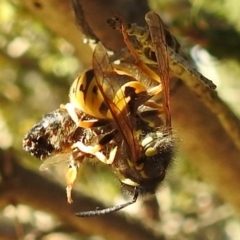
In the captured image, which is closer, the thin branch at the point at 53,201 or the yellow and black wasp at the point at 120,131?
the yellow and black wasp at the point at 120,131

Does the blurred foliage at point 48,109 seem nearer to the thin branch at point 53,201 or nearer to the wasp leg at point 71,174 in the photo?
the thin branch at point 53,201

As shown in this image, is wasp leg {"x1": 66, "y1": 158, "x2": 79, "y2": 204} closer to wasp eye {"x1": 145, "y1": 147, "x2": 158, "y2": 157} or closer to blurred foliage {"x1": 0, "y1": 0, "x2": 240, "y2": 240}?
wasp eye {"x1": 145, "y1": 147, "x2": 158, "y2": 157}

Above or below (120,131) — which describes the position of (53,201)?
below

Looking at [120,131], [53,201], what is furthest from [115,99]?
[53,201]

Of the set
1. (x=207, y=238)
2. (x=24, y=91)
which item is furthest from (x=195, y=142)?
(x=207, y=238)

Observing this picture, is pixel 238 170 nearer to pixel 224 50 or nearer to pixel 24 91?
pixel 224 50

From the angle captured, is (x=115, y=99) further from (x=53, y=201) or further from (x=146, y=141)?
(x=53, y=201)

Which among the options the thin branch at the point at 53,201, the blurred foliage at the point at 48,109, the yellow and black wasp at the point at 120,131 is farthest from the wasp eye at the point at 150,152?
the blurred foliage at the point at 48,109

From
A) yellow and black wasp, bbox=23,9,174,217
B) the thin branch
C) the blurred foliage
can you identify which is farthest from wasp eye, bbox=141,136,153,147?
the blurred foliage
